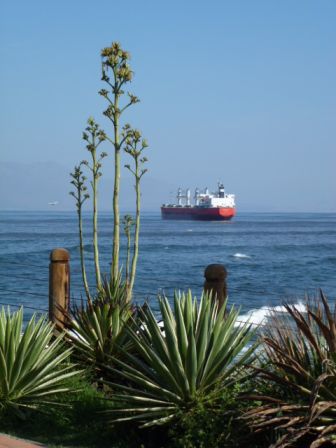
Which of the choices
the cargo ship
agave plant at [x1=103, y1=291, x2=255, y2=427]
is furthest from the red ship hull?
agave plant at [x1=103, y1=291, x2=255, y2=427]

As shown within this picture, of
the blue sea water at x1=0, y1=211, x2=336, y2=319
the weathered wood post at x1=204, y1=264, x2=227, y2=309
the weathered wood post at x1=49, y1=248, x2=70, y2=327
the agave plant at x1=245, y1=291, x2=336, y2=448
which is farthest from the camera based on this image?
the blue sea water at x1=0, y1=211, x2=336, y2=319

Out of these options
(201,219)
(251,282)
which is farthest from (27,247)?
(201,219)

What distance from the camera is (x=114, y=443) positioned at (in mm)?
4715

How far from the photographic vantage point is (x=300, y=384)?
4.42 meters

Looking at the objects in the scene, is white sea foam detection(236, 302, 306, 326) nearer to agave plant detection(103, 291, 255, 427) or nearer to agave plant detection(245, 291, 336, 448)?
agave plant detection(245, 291, 336, 448)

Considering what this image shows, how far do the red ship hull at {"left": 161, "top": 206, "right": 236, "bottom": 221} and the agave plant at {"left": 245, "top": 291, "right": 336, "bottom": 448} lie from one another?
12210 centimetres

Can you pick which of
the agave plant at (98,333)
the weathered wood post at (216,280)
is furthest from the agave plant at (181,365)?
the weathered wood post at (216,280)

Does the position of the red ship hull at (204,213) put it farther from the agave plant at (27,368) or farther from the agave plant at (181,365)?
the agave plant at (181,365)

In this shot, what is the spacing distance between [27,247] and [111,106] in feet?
174

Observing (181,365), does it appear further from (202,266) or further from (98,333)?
(202,266)

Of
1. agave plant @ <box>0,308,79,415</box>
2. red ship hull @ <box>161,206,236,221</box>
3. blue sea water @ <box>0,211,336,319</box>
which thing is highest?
agave plant @ <box>0,308,79,415</box>

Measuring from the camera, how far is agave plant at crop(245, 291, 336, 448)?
4.14m

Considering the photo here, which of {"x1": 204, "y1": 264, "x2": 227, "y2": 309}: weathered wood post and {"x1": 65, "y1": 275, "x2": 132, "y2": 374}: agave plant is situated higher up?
{"x1": 204, "y1": 264, "x2": 227, "y2": 309}: weathered wood post

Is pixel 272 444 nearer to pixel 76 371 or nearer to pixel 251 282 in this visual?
pixel 76 371
